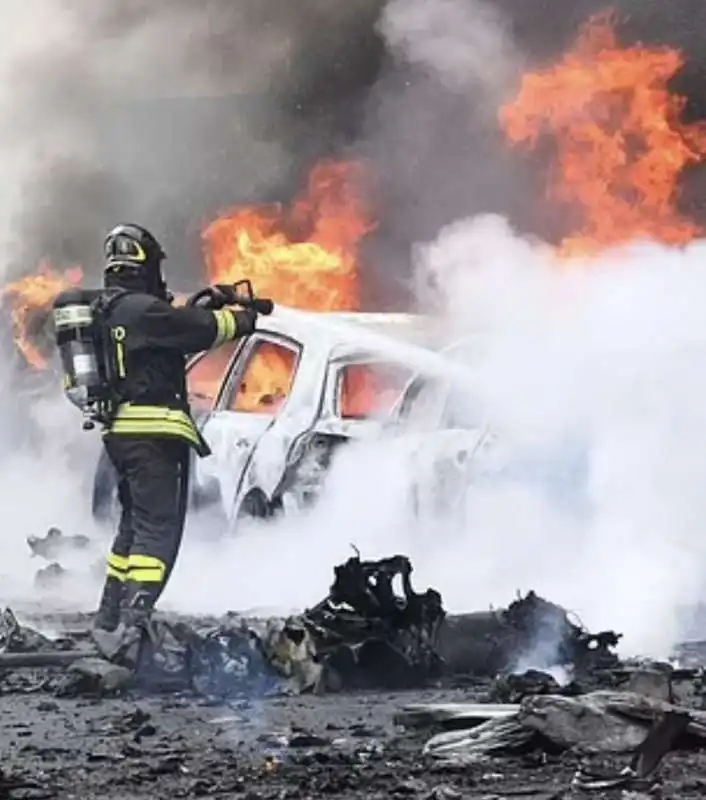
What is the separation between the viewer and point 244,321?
8438 millimetres

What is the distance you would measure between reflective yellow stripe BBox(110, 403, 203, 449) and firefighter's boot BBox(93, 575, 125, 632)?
786 mm

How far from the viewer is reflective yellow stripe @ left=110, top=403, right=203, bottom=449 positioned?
8289 millimetres

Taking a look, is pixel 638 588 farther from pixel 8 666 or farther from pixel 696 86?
pixel 696 86

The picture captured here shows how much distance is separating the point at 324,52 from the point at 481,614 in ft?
36.0

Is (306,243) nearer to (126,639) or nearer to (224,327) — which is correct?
(224,327)

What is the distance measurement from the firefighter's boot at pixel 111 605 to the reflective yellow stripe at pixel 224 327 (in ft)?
4.46

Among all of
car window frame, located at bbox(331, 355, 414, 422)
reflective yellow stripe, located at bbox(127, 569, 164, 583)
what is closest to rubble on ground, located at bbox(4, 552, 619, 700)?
reflective yellow stripe, located at bbox(127, 569, 164, 583)

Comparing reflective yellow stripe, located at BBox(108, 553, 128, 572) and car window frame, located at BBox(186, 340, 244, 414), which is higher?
car window frame, located at BBox(186, 340, 244, 414)

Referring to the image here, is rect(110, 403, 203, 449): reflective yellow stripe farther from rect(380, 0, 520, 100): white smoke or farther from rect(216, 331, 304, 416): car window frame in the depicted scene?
rect(380, 0, 520, 100): white smoke

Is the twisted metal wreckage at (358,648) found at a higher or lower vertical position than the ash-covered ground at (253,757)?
higher

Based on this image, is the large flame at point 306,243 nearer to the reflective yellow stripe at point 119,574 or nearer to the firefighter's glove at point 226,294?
the firefighter's glove at point 226,294

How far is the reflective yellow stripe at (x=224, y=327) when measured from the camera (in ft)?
27.2

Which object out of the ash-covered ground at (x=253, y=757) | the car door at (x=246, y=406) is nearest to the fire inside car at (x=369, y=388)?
the car door at (x=246, y=406)

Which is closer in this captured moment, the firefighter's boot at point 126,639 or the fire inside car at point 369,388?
the firefighter's boot at point 126,639
